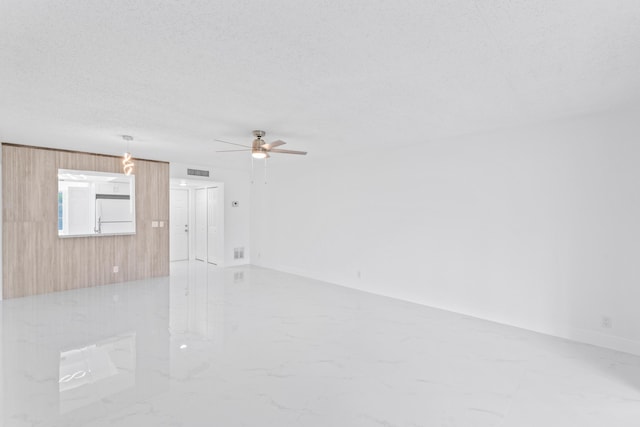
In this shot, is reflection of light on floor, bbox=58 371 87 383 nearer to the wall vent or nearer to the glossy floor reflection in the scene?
the glossy floor reflection

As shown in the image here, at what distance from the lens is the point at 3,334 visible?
3.76 meters

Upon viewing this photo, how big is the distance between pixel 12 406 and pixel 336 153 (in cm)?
523

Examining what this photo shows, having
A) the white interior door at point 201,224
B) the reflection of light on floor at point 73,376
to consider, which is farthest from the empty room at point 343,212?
the white interior door at point 201,224

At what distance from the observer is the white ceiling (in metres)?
1.85

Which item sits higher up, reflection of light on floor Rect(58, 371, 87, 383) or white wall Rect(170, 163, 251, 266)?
white wall Rect(170, 163, 251, 266)

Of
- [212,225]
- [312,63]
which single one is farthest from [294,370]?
[212,225]

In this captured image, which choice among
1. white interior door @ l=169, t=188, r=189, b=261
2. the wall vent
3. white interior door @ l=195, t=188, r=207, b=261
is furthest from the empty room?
white interior door @ l=169, t=188, r=189, b=261

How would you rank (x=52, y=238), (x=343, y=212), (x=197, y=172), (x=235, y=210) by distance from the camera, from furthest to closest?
(x=235, y=210), (x=197, y=172), (x=343, y=212), (x=52, y=238)

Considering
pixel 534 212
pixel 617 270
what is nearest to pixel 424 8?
pixel 534 212

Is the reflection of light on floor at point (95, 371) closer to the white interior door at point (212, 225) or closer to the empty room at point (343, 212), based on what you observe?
the empty room at point (343, 212)

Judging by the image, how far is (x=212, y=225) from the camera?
27.8 feet

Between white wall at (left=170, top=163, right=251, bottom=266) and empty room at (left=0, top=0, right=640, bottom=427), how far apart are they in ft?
5.29

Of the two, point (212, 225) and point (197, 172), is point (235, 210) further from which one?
point (197, 172)

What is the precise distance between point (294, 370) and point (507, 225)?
10.6 feet
